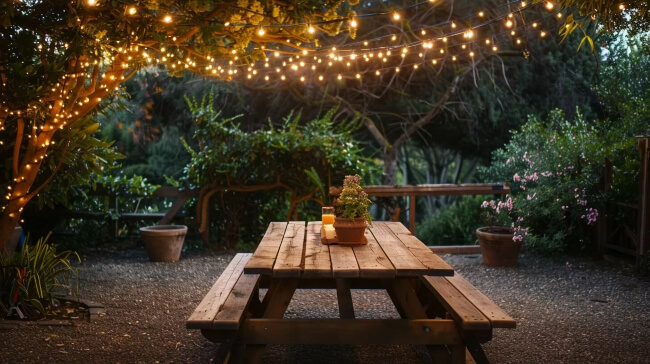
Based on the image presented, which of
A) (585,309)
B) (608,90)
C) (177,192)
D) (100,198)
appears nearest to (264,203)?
(177,192)

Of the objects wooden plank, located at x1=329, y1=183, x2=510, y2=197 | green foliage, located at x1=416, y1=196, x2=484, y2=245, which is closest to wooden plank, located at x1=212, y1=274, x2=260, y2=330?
wooden plank, located at x1=329, y1=183, x2=510, y2=197

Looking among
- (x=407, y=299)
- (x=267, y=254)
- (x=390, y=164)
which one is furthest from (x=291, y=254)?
(x=390, y=164)

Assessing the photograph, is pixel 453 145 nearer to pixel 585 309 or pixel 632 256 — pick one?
pixel 632 256

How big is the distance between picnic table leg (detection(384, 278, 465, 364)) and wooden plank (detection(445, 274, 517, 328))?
0.24 m

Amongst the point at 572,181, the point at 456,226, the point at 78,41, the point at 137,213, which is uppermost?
the point at 78,41

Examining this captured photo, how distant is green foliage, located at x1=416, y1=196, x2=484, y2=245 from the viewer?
37.1 ft

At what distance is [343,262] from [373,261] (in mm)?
176

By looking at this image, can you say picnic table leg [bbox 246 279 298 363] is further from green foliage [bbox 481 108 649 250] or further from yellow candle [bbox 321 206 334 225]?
green foliage [bbox 481 108 649 250]

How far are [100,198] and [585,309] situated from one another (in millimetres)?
6416

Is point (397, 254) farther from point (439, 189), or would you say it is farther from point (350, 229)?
point (439, 189)

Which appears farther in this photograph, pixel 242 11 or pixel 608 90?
pixel 608 90

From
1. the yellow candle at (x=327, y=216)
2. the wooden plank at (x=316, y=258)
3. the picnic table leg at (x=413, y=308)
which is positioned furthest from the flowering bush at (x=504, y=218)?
the picnic table leg at (x=413, y=308)

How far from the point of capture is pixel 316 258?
12.1 feet

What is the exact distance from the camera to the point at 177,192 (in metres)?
8.68
